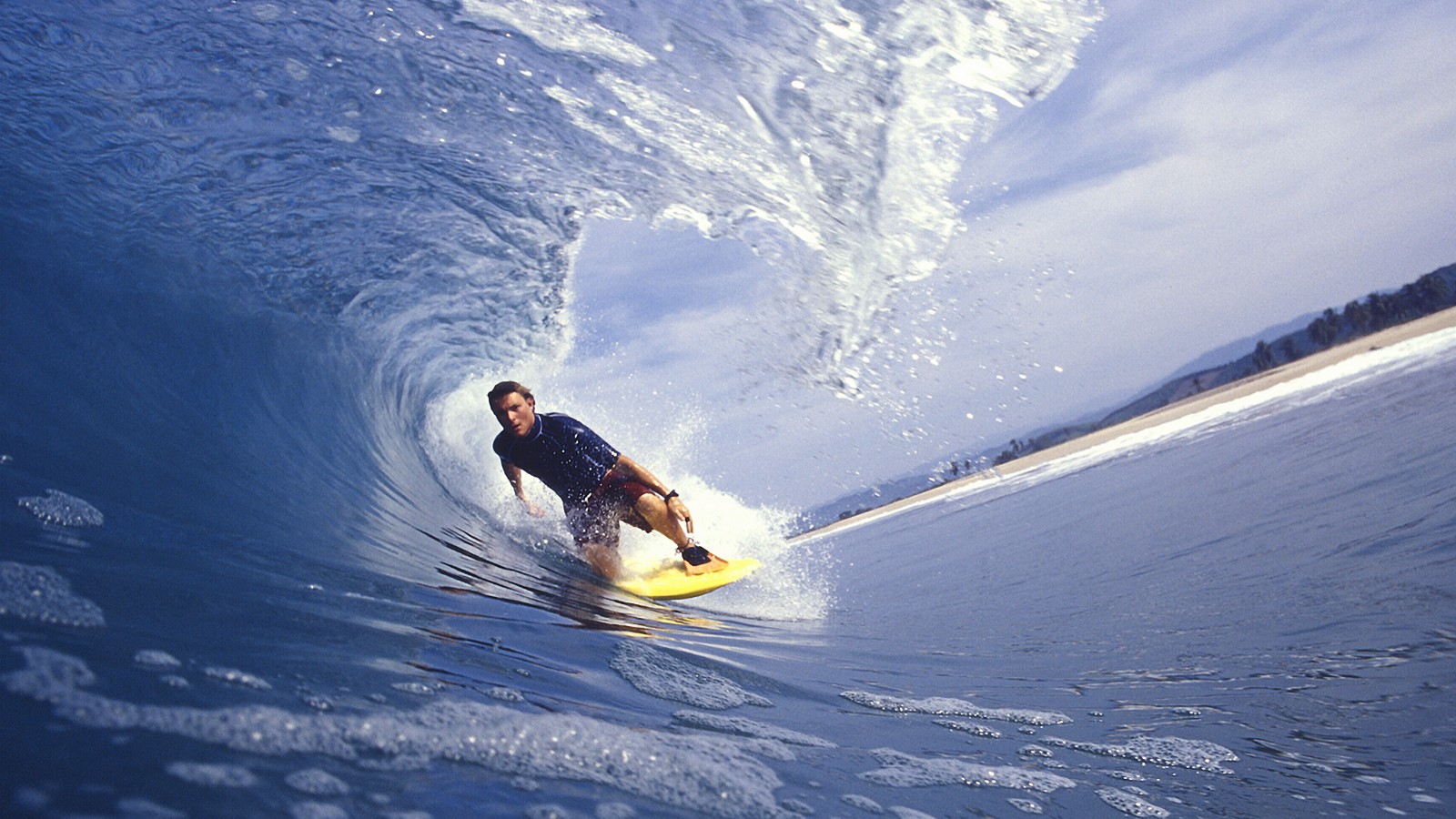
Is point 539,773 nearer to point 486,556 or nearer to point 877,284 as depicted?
point 486,556

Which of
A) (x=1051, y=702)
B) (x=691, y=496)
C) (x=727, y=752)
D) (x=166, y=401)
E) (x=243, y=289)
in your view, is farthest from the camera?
(x=691, y=496)

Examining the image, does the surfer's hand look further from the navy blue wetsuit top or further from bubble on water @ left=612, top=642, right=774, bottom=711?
bubble on water @ left=612, top=642, right=774, bottom=711

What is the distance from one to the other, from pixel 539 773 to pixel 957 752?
146cm

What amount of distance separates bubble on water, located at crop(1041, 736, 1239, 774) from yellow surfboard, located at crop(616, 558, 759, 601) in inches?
131

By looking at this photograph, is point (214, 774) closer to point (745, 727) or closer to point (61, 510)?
point (745, 727)

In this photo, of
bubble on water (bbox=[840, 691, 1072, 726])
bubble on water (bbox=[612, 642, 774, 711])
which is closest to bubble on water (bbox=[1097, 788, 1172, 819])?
bubble on water (bbox=[840, 691, 1072, 726])

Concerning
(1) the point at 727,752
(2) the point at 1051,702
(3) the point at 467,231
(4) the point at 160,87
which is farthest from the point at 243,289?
(2) the point at 1051,702

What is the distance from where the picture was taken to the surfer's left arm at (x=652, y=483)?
19.8ft

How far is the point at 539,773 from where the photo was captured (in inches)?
72.3

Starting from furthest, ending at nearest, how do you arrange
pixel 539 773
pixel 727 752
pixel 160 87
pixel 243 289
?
pixel 243 289 < pixel 160 87 < pixel 727 752 < pixel 539 773

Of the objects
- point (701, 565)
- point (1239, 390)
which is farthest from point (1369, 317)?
point (701, 565)

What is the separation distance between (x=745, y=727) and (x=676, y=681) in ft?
1.61

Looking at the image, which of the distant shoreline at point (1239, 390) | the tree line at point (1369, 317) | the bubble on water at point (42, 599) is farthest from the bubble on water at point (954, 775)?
the tree line at point (1369, 317)

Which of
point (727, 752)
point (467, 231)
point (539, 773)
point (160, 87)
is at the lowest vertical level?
point (727, 752)
